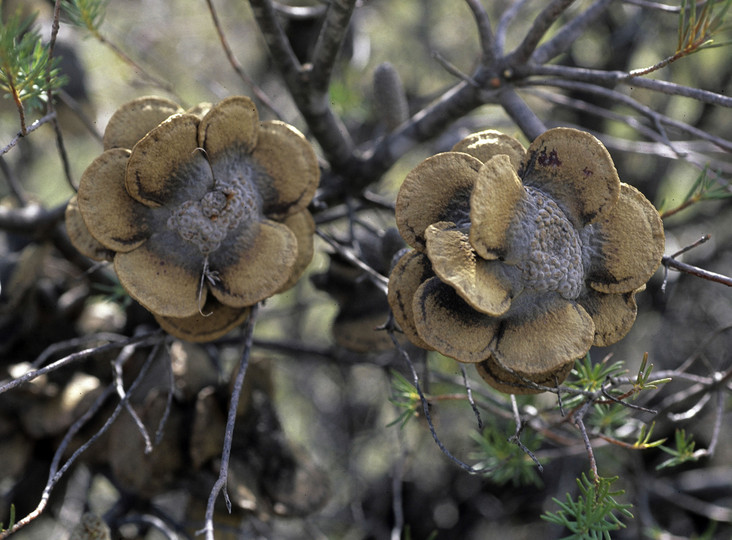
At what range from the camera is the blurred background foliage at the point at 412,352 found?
1.49m

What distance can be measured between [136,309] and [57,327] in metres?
0.22

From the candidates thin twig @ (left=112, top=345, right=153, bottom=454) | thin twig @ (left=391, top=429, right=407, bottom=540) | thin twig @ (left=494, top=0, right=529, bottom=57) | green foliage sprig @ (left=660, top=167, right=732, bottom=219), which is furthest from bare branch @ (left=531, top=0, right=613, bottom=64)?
thin twig @ (left=112, top=345, right=153, bottom=454)

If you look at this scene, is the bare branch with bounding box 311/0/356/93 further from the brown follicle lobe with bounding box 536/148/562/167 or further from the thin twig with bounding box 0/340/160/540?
the thin twig with bounding box 0/340/160/540

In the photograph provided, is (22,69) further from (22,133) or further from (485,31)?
(485,31)

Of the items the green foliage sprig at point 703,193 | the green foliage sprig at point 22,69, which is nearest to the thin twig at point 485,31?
the green foliage sprig at point 703,193

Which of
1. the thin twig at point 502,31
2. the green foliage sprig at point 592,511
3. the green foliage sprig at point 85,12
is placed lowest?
the green foliage sprig at point 592,511

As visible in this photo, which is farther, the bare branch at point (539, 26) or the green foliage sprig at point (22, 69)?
the bare branch at point (539, 26)

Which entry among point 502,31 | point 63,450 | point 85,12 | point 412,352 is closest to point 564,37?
point 502,31

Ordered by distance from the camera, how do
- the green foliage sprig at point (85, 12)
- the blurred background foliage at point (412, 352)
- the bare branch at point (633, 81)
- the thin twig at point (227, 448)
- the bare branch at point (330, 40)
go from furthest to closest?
the blurred background foliage at point (412, 352), the green foliage sprig at point (85, 12), the bare branch at point (330, 40), the bare branch at point (633, 81), the thin twig at point (227, 448)

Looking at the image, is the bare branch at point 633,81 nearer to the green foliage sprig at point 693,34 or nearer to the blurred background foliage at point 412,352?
the green foliage sprig at point 693,34

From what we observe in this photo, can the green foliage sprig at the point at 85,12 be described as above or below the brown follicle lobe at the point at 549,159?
above

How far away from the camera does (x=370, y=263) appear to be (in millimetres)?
1401

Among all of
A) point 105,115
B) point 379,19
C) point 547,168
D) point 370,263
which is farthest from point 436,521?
point 379,19

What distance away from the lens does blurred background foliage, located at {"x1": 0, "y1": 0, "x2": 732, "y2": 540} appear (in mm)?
1494
